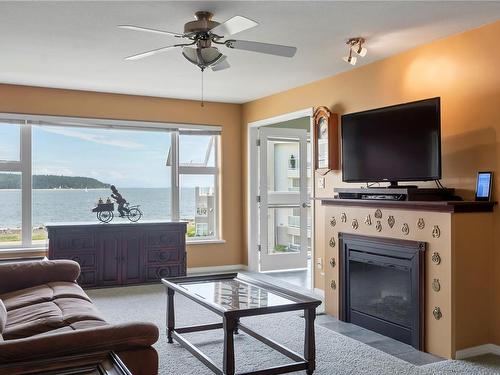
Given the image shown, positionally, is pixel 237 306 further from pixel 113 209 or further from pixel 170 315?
pixel 113 209

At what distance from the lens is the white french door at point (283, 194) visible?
668 centimetres

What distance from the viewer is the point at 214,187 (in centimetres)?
681

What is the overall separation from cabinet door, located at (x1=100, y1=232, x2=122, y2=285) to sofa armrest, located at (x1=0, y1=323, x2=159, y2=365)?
370 cm

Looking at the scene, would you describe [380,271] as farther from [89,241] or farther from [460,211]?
[89,241]

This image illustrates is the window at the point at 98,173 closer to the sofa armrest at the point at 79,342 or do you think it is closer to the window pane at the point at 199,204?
the window pane at the point at 199,204

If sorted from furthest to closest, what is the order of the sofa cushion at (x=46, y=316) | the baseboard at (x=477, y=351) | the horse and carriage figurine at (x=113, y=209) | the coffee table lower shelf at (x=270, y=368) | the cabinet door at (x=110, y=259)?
1. the horse and carriage figurine at (x=113, y=209)
2. the cabinet door at (x=110, y=259)
3. the baseboard at (x=477, y=351)
4. the coffee table lower shelf at (x=270, y=368)
5. the sofa cushion at (x=46, y=316)

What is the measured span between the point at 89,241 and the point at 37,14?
2.84 meters

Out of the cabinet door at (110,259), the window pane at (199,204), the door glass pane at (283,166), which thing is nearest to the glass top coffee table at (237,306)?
the cabinet door at (110,259)

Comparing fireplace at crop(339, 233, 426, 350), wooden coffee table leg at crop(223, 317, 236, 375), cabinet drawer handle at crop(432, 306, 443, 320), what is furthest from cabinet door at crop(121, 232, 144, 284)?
cabinet drawer handle at crop(432, 306, 443, 320)

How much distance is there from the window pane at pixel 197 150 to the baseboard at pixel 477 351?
167 inches

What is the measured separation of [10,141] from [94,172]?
3.34 feet

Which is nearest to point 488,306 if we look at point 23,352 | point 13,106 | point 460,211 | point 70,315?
point 460,211

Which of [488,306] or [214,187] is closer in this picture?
[488,306]

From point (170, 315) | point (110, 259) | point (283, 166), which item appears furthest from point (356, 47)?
point (110, 259)
